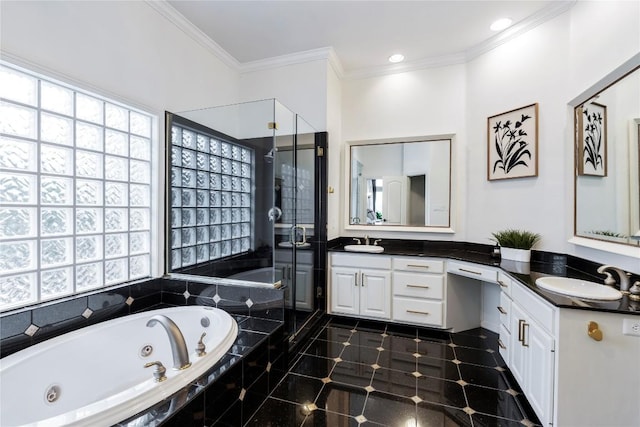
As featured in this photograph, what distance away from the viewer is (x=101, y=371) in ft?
5.59

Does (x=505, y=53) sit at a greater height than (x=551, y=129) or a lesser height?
greater

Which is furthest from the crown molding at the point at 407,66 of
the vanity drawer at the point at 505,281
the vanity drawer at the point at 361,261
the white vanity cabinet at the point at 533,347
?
the white vanity cabinet at the point at 533,347

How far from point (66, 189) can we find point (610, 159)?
343 cm

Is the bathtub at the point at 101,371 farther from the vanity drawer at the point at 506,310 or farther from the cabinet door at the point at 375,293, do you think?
the vanity drawer at the point at 506,310

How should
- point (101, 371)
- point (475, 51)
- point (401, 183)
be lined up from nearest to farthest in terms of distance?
point (101, 371)
point (475, 51)
point (401, 183)

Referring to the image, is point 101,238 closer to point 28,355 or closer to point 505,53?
point 28,355

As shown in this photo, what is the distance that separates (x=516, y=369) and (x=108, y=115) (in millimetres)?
3297

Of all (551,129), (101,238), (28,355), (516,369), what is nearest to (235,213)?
(101,238)

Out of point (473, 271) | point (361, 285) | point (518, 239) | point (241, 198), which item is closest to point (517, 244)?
point (518, 239)

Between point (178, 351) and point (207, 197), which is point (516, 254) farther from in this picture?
point (207, 197)

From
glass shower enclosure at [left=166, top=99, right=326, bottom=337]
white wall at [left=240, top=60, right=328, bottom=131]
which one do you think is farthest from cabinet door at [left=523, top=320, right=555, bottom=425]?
white wall at [left=240, top=60, right=328, bottom=131]

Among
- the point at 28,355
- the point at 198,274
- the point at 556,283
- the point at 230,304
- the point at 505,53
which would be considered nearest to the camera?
the point at 28,355

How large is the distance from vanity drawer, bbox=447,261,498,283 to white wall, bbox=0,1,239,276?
8.61 ft

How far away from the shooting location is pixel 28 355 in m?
1.42
